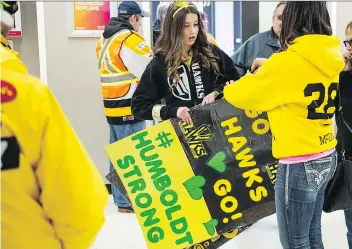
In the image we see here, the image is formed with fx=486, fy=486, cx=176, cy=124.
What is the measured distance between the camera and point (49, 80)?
4.14 meters

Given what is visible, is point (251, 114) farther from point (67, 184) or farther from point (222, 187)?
point (67, 184)

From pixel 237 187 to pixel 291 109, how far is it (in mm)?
544

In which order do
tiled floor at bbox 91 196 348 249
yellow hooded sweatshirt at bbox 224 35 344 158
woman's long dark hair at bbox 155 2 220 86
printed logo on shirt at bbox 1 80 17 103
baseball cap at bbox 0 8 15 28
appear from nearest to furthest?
printed logo on shirt at bbox 1 80 17 103 < baseball cap at bbox 0 8 15 28 < yellow hooded sweatshirt at bbox 224 35 344 158 < woman's long dark hair at bbox 155 2 220 86 < tiled floor at bbox 91 196 348 249

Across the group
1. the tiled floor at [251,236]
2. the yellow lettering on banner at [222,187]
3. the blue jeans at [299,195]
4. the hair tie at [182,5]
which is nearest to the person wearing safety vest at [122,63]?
the tiled floor at [251,236]

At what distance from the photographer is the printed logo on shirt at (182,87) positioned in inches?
85.0

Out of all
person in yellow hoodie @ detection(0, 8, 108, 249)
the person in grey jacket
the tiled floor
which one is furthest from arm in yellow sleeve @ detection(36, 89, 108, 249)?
the person in grey jacket

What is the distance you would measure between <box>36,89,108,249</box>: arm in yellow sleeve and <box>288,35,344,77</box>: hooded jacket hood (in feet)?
3.19

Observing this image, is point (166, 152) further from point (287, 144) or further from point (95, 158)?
point (95, 158)

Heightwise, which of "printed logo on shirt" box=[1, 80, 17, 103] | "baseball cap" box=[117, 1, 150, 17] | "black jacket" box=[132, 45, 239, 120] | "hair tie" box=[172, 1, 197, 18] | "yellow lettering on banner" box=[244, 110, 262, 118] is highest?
"baseball cap" box=[117, 1, 150, 17]

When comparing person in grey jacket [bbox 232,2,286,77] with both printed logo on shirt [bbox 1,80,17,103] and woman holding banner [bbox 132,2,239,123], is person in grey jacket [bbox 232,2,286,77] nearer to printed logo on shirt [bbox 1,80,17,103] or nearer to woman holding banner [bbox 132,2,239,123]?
woman holding banner [bbox 132,2,239,123]

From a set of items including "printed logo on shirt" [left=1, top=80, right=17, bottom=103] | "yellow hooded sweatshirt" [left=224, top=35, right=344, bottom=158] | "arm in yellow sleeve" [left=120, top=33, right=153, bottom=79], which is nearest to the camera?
"printed logo on shirt" [left=1, top=80, right=17, bottom=103]

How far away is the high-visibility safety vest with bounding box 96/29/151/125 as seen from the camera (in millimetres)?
3666

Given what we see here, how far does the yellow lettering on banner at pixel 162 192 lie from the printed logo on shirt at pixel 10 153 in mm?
1204

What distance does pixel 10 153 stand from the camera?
0.93 meters
